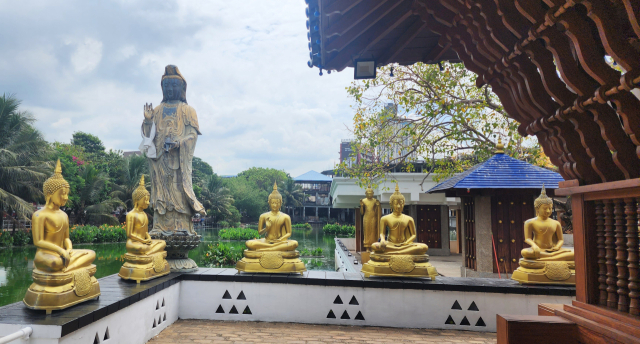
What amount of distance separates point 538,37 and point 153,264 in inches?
208

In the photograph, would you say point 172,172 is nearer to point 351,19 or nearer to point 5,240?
point 351,19

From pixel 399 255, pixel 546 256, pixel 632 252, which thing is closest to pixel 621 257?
pixel 632 252

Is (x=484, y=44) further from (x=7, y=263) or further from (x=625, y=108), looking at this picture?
(x=7, y=263)

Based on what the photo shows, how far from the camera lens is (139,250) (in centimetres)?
511

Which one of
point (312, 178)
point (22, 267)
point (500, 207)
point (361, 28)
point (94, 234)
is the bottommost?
point (22, 267)

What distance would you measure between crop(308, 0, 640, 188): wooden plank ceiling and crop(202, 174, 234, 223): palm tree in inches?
1251

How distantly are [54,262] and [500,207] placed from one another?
329 inches

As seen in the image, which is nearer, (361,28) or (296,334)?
(361,28)

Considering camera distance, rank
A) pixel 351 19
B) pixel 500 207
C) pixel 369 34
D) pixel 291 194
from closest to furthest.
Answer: pixel 351 19
pixel 369 34
pixel 500 207
pixel 291 194

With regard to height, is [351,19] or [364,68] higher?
[351,19]

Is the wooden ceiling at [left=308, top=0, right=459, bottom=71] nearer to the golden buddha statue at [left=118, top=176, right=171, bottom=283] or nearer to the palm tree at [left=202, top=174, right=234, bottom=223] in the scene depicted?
the golden buddha statue at [left=118, top=176, right=171, bottom=283]

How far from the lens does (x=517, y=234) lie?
838cm

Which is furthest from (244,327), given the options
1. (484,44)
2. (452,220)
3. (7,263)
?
(452,220)

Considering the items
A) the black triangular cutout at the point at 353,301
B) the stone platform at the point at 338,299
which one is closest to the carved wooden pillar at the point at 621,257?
the stone platform at the point at 338,299
